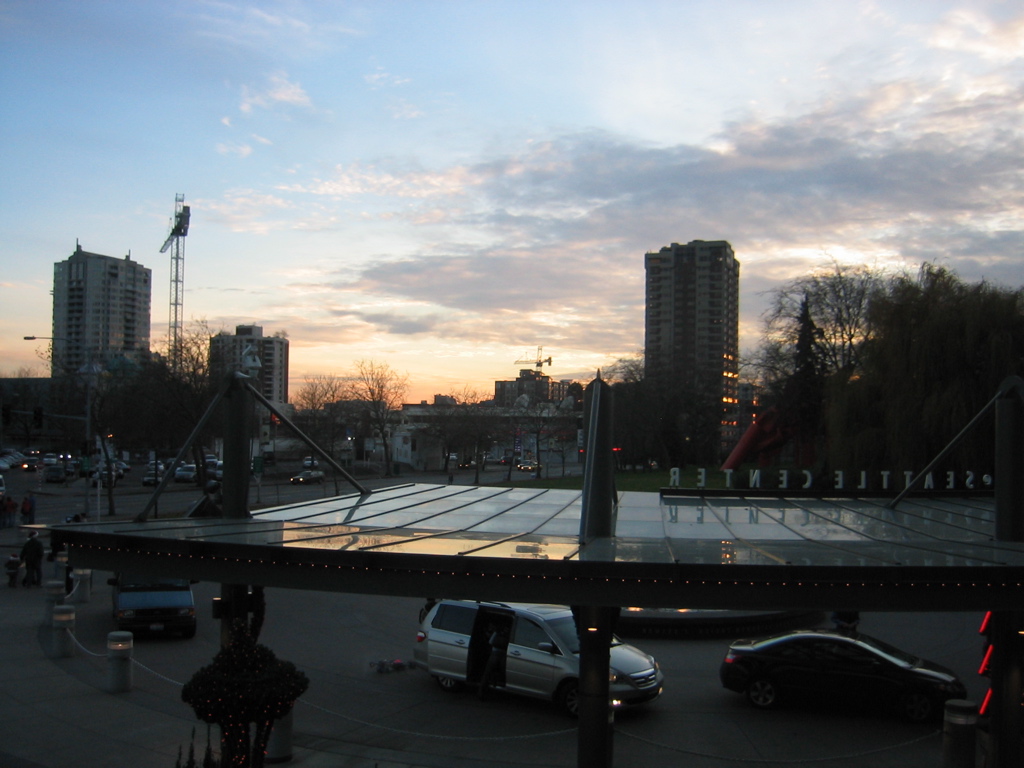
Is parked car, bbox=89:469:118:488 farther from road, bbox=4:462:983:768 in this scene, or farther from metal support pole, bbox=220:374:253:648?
metal support pole, bbox=220:374:253:648

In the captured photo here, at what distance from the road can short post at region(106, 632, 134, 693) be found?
0.52 meters

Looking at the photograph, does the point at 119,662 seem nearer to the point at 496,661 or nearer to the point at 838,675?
the point at 496,661

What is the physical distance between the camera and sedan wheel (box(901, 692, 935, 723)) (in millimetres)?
13383

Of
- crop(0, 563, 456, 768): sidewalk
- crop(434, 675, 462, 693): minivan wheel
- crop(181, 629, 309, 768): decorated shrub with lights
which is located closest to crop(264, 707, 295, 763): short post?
crop(0, 563, 456, 768): sidewalk

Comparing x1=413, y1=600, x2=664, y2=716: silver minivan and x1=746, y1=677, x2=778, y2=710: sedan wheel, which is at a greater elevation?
x1=413, y1=600, x2=664, y2=716: silver minivan

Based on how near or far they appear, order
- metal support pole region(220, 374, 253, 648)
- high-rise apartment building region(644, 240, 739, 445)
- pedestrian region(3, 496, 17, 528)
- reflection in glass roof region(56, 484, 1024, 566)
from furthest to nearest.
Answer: high-rise apartment building region(644, 240, 739, 445)
pedestrian region(3, 496, 17, 528)
metal support pole region(220, 374, 253, 648)
reflection in glass roof region(56, 484, 1024, 566)

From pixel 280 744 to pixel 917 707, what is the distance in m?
10.4

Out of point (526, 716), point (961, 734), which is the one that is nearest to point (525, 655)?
point (526, 716)

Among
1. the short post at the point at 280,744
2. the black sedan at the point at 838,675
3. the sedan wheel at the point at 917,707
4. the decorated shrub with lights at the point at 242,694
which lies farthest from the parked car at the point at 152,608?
the sedan wheel at the point at 917,707

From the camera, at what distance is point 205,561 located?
8961 millimetres

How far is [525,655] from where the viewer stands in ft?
45.6

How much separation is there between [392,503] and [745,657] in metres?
7.09

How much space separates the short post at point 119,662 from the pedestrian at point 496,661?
21.0 feet

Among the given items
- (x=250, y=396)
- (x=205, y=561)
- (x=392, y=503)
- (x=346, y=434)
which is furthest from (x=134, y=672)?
(x=346, y=434)
